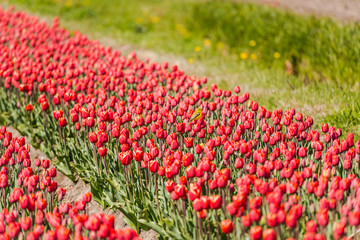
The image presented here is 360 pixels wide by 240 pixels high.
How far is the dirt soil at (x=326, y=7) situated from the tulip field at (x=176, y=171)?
4734 millimetres

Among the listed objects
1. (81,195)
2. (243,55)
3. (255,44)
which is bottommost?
(81,195)

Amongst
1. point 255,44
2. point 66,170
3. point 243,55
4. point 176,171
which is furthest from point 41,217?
point 255,44

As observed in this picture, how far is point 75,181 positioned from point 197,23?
5.96 m

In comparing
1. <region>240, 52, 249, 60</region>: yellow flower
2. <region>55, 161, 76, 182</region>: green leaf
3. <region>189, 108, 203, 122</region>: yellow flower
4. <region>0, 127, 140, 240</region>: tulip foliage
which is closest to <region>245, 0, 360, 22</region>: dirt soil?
<region>240, 52, 249, 60</region>: yellow flower

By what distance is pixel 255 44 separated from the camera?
7.69 m

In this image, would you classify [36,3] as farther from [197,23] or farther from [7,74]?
[7,74]

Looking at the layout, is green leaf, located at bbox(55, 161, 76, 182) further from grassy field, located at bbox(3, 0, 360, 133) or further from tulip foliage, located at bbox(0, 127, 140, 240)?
grassy field, located at bbox(3, 0, 360, 133)

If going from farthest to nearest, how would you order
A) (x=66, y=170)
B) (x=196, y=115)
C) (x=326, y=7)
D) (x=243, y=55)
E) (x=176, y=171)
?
(x=326, y=7) → (x=243, y=55) → (x=66, y=170) → (x=196, y=115) → (x=176, y=171)

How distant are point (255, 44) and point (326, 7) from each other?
268cm

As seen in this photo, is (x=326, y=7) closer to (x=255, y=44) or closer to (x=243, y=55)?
(x=255, y=44)

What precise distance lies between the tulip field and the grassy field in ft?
4.10

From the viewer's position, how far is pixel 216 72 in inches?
274

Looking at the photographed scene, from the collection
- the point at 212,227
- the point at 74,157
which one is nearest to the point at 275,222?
the point at 212,227

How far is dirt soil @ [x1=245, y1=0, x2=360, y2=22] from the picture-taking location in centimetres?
844
